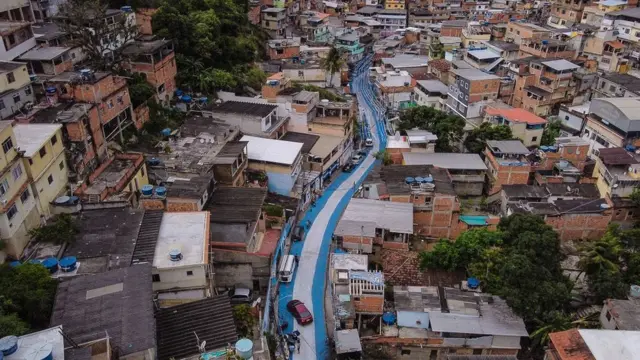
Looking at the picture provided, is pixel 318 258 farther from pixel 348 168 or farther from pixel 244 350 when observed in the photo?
pixel 244 350

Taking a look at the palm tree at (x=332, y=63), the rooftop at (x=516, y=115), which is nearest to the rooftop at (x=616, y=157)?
the rooftop at (x=516, y=115)

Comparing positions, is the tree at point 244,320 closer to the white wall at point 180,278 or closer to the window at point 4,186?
the white wall at point 180,278

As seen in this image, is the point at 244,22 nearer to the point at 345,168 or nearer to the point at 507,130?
the point at 345,168

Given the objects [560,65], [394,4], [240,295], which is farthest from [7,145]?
[394,4]

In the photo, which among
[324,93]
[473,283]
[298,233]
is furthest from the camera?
[324,93]

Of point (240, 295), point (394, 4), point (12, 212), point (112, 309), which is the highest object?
point (394, 4)

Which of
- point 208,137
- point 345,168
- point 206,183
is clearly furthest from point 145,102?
point 345,168

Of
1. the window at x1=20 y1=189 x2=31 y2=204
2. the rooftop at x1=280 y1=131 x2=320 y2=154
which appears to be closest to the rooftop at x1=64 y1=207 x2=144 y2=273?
the window at x1=20 y1=189 x2=31 y2=204
